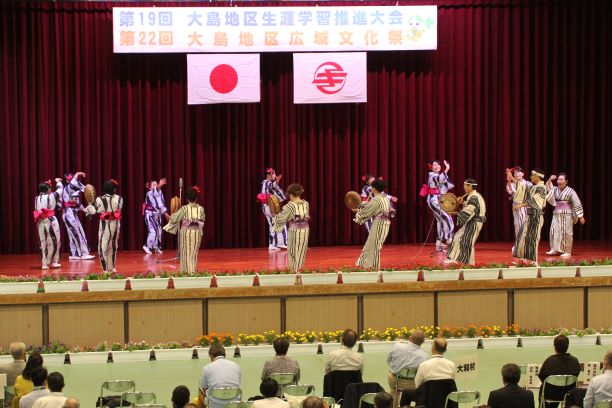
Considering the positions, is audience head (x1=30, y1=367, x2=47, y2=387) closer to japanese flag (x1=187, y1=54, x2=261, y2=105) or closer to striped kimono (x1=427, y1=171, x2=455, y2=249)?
striped kimono (x1=427, y1=171, x2=455, y2=249)

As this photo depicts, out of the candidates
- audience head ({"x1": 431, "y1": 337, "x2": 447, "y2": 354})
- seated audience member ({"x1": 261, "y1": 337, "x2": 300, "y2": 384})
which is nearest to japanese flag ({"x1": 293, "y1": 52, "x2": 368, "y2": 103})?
seated audience member ({"x1": 261, "y1": 337, "x2": 300, "y2": 384})

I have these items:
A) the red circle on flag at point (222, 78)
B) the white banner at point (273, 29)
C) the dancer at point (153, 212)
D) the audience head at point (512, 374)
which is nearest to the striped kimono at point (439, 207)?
the white banner at point (273, 29)

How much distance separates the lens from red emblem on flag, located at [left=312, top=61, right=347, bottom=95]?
19656 mm

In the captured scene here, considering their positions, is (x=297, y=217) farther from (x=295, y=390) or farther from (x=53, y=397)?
(x=53, y=397)

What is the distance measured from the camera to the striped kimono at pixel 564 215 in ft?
55.3

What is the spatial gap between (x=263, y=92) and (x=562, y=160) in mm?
6137

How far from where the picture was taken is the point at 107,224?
14.7 meters

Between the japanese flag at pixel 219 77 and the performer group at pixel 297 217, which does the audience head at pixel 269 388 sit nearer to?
the performer group at pixel 297 217

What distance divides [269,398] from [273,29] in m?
12.6

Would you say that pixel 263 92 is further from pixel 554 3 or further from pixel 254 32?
pixel 554 3

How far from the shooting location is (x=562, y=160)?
20672mm

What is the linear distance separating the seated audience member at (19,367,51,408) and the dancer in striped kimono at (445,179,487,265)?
8086mm

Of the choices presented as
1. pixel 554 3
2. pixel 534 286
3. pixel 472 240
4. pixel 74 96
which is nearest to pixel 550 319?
pixel 534 286

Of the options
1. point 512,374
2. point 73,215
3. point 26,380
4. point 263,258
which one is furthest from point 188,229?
point 512,374
